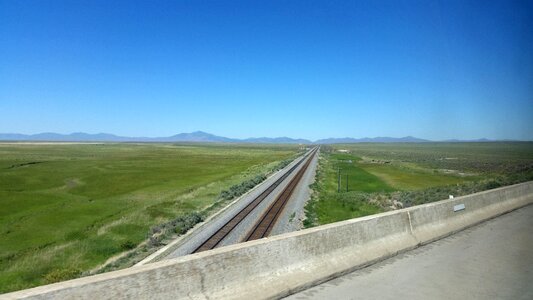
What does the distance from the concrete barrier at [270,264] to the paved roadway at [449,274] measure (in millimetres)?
258

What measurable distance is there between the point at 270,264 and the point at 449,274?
10.7 feet

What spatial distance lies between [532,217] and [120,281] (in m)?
13.3

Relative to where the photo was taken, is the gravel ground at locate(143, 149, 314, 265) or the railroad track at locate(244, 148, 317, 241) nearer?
the gravel ground at locate(143, 149, 314, 265)

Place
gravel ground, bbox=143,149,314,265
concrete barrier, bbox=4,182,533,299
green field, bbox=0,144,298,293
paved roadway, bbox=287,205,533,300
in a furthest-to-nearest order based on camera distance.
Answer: green field, bbox=0,144,298,293
gravel ground, bbox=143,149,314,265
paved roadway, bbox=287,205,533,300
concrete barrier, bbox=4,182,533,299

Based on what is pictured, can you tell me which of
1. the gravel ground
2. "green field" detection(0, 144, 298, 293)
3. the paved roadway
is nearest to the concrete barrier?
the paved roadway

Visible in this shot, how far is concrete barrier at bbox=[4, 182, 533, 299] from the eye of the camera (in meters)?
4.35

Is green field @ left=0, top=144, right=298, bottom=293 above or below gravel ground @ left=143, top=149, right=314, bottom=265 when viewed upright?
below

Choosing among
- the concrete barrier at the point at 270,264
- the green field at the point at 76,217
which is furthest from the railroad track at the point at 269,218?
the concrete barrier at the point at 270,264

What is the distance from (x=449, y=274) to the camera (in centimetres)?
705

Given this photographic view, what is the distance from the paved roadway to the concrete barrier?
10.1 inches

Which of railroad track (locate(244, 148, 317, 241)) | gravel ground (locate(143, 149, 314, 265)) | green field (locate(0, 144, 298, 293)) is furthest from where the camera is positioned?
railroad track (locate(244, 148, 317, 241))

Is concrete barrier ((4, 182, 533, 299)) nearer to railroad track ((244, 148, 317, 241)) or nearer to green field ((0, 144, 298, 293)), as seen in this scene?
Answer: railroad track ((244, 148, 317, 241))

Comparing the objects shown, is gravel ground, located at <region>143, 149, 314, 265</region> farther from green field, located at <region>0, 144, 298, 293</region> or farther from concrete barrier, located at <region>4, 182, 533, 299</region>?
concrete barrier, located at <region>4, 182, 533, 299</region>

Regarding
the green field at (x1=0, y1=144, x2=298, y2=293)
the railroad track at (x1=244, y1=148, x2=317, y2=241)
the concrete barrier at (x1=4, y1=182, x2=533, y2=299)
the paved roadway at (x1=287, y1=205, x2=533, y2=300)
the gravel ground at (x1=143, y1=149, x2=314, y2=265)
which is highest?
the concrete barrier at (x1=4, y1=182, x2=533, y2=299)
